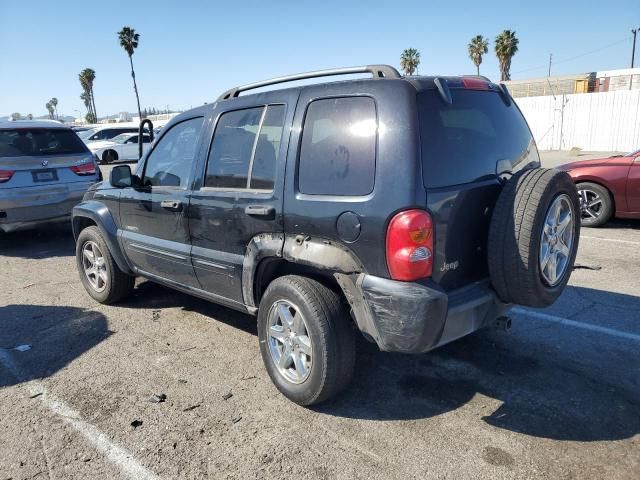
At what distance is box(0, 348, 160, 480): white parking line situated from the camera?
2.66 m

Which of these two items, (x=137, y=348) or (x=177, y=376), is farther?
(x=137, y=348)

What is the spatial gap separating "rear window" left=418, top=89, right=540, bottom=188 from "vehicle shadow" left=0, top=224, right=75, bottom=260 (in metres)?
6.37

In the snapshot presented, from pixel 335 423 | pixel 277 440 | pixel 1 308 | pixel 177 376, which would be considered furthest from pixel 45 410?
pixel 1 308

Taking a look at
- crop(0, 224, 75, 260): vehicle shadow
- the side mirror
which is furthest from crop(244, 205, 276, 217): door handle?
crop(0, 224, 75, 260): vehicle shadow

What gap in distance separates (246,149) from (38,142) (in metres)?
5.61

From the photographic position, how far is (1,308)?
207 inches

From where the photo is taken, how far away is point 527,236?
2.76m

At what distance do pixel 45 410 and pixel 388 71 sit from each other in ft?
Answer: 9.83

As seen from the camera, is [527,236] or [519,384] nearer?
[527,236]

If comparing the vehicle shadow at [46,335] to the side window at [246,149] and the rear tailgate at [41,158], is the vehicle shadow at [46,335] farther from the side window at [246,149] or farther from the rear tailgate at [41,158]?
the rear tailgate at [41,158]

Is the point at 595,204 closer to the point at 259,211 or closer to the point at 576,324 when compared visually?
the point at 576,324

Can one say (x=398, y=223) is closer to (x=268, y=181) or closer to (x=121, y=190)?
(x=268, y=181)

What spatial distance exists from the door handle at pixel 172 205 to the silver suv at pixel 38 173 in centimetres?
438

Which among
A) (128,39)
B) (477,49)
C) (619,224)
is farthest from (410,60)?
(619,224)
